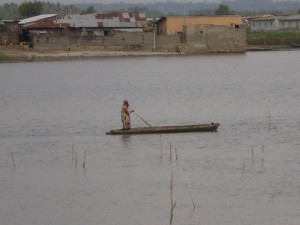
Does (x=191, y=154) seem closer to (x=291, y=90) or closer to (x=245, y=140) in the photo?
(x=245, y=140)

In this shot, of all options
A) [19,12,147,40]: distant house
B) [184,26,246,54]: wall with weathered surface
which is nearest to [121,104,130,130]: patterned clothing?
[184,26,246,54]: wall with weathered surface

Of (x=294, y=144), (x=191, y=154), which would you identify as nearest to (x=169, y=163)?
(x=191, y=154)

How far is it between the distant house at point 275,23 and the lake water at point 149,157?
5709 cm

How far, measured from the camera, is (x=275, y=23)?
336 feet

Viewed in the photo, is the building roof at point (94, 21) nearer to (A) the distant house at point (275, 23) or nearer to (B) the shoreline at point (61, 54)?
(B) the shoreline at point (61, 54)

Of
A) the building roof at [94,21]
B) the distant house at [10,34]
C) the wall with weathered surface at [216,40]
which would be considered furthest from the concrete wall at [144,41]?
the distant house at [10,34]

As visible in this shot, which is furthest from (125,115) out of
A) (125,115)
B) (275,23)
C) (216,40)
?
(275,23)

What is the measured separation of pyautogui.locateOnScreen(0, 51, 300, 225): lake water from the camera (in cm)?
1769

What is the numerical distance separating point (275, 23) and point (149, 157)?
80927 mm

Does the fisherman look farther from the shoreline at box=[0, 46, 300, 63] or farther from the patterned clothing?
the shoreline at box=[0, 46, 300, 63]

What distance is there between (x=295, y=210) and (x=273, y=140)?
8170mm

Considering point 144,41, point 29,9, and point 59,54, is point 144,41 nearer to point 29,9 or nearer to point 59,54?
point 59,54

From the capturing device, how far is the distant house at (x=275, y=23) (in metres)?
103

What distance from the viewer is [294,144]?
24469 millimetres
